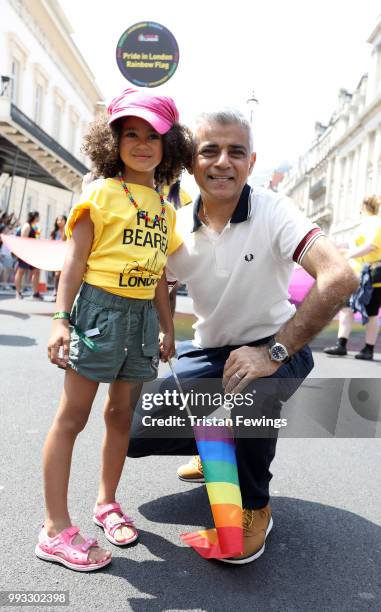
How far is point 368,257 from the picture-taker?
702 cm

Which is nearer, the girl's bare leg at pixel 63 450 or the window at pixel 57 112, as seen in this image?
the girl's bare leg at pixel 63 450

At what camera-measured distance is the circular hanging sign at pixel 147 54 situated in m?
6.93

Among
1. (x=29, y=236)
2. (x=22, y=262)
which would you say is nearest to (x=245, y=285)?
(x=22, y=262)

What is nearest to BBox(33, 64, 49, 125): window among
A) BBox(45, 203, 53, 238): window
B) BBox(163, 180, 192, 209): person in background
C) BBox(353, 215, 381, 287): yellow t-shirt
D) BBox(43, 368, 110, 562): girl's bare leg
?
BBox(45, 203, 53, 238): window

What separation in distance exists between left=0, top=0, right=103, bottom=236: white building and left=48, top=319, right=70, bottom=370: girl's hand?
1669 centimetres

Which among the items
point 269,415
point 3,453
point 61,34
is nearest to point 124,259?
point 269,415

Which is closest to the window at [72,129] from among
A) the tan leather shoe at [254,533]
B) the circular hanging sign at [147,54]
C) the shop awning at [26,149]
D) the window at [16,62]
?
the shop awning at [26,149]

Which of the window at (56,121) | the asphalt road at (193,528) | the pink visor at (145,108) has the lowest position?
the asphalt road at (193,528)

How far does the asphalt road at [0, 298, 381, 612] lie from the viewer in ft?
6.16

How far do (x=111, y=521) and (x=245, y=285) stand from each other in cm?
107

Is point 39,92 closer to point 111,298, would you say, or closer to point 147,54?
point 147,54

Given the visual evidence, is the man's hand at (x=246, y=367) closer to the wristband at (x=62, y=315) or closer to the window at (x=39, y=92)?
the wristband at (x=62, y=315)

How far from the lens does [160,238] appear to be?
7.29 ft

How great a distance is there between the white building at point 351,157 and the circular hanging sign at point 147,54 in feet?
112
